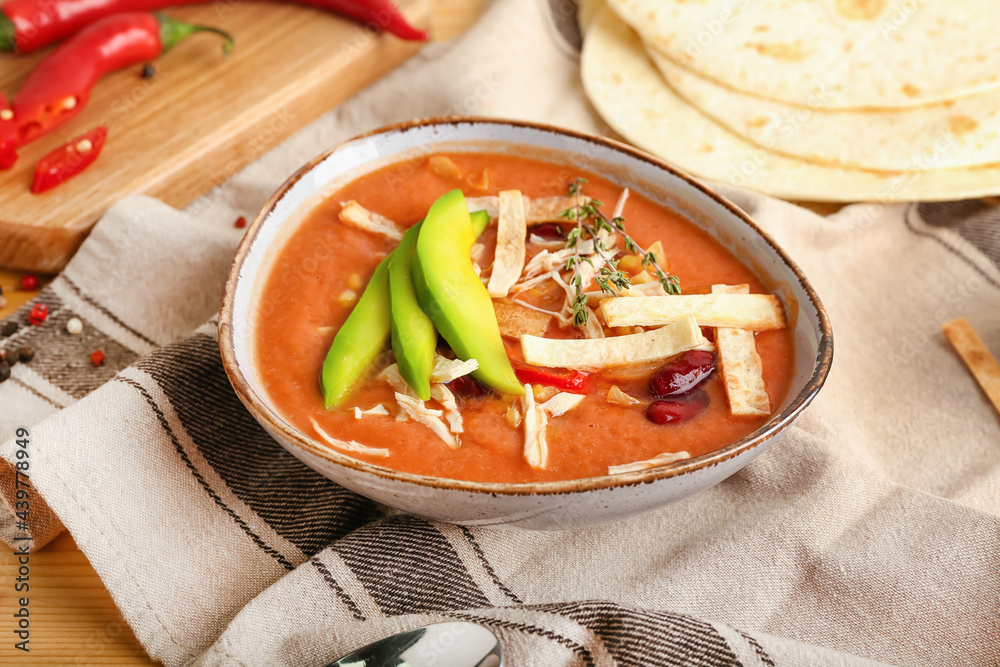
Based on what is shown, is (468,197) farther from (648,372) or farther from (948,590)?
(948,590)

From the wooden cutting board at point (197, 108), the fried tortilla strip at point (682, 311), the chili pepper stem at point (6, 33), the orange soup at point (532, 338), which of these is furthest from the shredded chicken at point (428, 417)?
the chili pepper stem at point (6, 33)

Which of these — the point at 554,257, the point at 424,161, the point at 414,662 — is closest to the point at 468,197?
the point at 424,161

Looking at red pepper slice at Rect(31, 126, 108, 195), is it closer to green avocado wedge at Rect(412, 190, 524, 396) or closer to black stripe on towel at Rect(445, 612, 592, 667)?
green avocado wedge at Rect(412, 190, 524, 396)

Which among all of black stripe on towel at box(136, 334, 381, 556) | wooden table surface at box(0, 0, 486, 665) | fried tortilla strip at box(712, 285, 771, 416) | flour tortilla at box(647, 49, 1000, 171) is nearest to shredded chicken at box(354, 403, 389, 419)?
black stripe on towel at box(136, 334, 381, 556)

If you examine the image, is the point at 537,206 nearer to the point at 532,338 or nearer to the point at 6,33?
the point at 532,338

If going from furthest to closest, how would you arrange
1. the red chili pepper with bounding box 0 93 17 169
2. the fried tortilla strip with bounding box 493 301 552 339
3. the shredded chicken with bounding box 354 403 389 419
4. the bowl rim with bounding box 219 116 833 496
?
the red chili pepper with bounding box 0 93 17 169 → the fried tortilla strip with bounding box 493 301 552 339 → the shredded chicken with bounding box 354 403 389 419 → the bowl rim with bounding box 219 116 833 496

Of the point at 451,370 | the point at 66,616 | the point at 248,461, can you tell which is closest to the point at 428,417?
the point at 451,370
